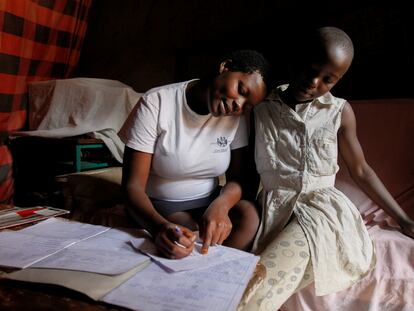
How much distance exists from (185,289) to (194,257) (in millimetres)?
127

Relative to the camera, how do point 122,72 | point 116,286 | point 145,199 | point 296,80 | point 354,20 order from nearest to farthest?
point 116,286, point 145,199, point 296,80, point 354,20, point 122,72

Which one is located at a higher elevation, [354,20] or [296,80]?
[354,20]

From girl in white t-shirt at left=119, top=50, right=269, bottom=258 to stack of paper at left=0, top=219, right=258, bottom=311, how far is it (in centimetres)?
17

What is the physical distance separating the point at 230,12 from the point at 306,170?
4.54ft

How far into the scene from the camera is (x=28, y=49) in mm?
2020

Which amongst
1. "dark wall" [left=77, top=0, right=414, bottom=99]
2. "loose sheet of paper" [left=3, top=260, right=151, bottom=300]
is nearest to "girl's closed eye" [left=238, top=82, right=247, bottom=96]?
"loose sheet of paper" [left=3, top=260, right=151, bottom=300]

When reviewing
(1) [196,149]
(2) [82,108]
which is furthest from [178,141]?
(2) [82,108]

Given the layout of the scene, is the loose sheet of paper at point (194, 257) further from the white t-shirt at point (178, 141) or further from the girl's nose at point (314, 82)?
the girl's nose at point (314, 82)

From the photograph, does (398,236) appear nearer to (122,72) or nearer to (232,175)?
(232,175)

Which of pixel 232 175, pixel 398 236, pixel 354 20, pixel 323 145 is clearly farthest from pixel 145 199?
pixel 354 20

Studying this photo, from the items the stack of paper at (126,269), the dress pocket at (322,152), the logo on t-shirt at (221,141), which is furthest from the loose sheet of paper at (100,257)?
the dress pocket at (322,152)

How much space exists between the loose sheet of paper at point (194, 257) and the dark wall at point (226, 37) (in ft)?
4.39

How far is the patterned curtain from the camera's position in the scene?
185cm

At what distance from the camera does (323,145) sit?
3.25 ft
